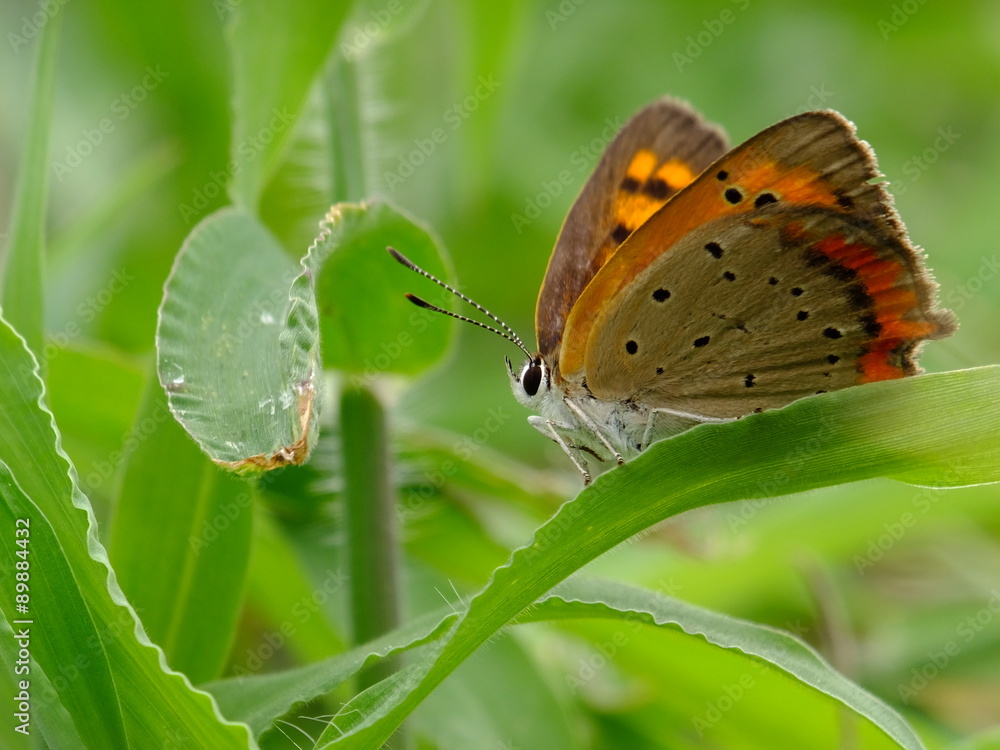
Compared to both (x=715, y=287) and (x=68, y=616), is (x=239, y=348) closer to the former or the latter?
(x=68, y=616)

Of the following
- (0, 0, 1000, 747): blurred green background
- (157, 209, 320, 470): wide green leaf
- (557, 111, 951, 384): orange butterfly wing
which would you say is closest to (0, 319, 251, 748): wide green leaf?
(157, 209, 320, 470): wide green leaf

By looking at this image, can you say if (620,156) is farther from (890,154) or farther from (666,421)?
(890,154)

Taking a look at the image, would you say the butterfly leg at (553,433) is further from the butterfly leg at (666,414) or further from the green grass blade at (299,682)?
the green grass blade at (299,682)

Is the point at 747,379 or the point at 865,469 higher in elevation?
the point at 747,379

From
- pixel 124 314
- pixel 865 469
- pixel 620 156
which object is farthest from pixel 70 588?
pixel 124 314

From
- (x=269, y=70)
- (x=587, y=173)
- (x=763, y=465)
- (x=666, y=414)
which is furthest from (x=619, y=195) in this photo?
(x=587, y=173)

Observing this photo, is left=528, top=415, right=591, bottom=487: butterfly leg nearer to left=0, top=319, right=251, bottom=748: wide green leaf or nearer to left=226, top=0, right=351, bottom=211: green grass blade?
left=226, top=0, right=351, bottom=211: green grass blade

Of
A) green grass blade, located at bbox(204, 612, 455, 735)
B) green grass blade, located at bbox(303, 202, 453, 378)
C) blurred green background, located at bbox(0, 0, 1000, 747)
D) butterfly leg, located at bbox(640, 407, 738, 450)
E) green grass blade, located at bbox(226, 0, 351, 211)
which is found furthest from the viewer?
blurred green background, located at bbox(0, 0, 1000, 747)
